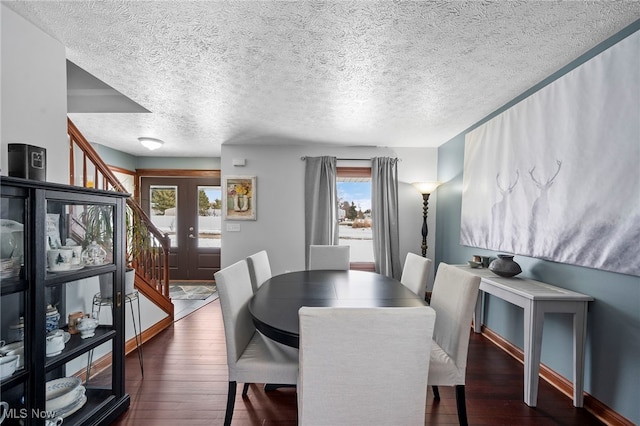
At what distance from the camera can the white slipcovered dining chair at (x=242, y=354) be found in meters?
1.43

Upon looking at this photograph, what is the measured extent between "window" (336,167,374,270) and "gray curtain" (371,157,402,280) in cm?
20

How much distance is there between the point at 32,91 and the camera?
158 cm

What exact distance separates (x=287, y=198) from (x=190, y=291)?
232 centimetres

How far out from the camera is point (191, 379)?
2072 millimetres

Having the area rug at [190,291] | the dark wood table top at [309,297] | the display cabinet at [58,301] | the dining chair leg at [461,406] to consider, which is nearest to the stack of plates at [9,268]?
the display cabinet at [58,301]

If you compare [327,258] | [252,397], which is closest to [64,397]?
[252,397]

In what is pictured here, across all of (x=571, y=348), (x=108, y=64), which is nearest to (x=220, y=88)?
(x=108, y=64)

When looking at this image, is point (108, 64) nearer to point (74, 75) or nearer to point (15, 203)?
point (74, 75)

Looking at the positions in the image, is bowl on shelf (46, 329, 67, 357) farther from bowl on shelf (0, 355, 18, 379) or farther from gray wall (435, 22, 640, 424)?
gray wall (435, 22, 640, 424)

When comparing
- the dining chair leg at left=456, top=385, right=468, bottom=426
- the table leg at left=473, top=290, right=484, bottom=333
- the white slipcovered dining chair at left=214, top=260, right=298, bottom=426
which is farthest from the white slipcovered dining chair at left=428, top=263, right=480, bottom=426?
the table leg at left=473, top=290, right=484, bottom=333

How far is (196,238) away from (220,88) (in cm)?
367

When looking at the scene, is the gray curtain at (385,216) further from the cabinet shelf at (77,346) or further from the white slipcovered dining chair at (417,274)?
the cabinet shelf at (77,346)

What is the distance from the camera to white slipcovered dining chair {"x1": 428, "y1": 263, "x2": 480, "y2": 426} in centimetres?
141

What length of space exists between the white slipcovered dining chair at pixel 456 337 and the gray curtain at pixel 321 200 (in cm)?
261
